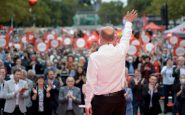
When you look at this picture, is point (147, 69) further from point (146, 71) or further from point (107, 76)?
point (107, 76)

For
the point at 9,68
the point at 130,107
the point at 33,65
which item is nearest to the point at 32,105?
the point at 130,107

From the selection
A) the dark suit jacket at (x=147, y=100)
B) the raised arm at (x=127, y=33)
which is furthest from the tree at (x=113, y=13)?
the raised arm at (x=127, y=33)

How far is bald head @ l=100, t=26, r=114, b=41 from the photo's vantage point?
A: 7359 mm

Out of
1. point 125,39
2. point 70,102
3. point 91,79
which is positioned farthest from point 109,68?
point 70,102

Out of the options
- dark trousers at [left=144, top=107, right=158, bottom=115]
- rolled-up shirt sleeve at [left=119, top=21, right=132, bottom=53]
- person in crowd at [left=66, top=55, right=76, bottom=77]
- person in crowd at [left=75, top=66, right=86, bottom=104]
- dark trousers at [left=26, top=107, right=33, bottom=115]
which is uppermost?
rolled-up shirt sleeve at [left=119, top=21, right=132, bottom=53]

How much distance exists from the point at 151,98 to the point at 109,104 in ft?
27.2

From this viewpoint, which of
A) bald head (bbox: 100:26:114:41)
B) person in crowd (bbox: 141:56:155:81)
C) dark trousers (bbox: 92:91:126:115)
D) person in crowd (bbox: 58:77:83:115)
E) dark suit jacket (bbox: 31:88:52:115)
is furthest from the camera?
person in crowd (bbox: 141:56:155:81)

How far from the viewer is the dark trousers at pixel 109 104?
7578 mm

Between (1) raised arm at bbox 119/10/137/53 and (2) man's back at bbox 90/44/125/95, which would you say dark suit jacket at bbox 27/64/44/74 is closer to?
(1) raised arm at bbox 119/10/137/53

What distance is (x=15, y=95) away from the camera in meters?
13.7

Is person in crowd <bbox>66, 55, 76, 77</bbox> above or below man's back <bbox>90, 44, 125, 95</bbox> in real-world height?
below

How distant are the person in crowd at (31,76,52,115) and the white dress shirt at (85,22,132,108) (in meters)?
7.42

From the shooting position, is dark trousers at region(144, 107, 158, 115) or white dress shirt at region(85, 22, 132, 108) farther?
dark trousers at region(144, 107, 158, 115)

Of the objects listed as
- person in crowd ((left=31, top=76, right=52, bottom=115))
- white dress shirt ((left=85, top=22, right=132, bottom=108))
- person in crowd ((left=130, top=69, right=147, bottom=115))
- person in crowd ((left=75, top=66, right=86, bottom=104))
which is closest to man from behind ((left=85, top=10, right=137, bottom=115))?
white dress shirt ((left=85, top=22, right=132, bottom=108))
